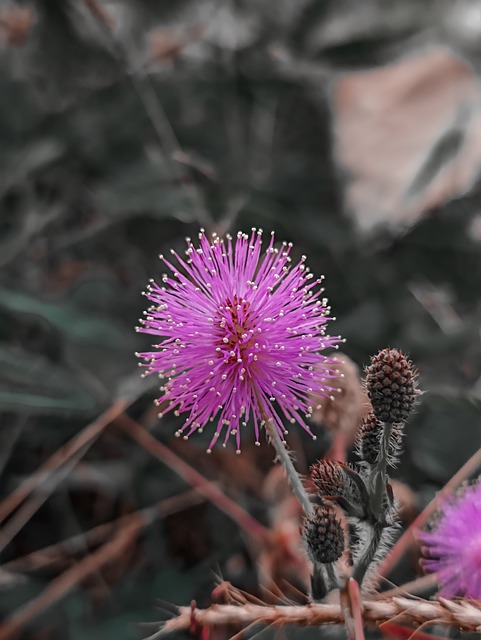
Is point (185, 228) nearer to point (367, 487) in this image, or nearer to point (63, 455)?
point (63, 455)

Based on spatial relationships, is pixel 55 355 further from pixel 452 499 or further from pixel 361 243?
pixel 452 499

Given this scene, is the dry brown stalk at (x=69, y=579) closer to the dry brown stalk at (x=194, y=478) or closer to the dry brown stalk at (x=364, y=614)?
the dry brown stalk at (x=194, y=478)

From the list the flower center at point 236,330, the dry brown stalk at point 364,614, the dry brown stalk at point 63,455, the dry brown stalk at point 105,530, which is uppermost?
the dry brown stalk at point 63,455

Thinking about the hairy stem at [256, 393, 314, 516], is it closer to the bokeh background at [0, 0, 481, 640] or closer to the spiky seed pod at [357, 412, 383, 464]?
the spiky seed pod at [357, 412, 383, 464]

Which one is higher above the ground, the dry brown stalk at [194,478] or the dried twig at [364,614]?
the dry brown stalk at [194,478]

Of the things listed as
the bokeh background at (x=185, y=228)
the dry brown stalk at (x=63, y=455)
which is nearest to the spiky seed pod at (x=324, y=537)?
the bokeh background at (x=185, y=228)

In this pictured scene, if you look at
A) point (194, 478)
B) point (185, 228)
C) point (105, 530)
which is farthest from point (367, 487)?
point (185, 228)
